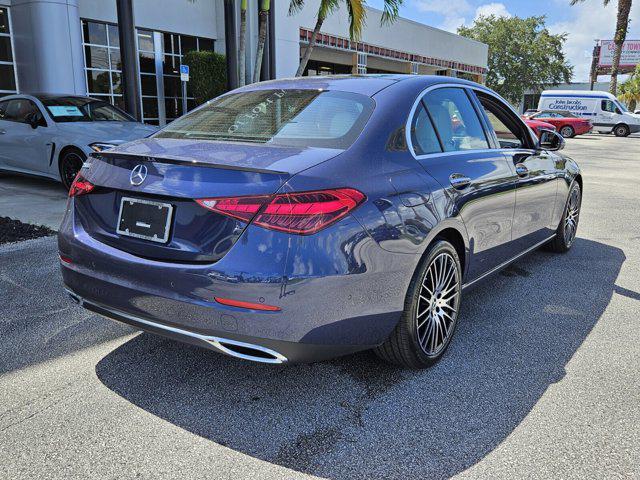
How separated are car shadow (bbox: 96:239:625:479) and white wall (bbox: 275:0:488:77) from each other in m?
18.5

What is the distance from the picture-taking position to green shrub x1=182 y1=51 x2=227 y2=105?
17.7 metres

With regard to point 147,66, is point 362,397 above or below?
below

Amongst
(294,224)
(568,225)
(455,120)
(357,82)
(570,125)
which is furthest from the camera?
(570,125)

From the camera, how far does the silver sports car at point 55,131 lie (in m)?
8.01

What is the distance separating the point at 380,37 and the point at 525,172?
24245 millimetres

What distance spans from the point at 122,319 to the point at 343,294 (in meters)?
1.10

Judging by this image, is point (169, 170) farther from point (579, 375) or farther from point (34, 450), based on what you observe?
point (579, 375)

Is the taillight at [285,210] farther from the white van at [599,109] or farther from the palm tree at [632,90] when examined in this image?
the palm tree at [632,90]

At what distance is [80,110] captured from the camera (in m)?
8.83

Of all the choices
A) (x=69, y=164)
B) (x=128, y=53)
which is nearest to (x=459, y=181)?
(x=69, y=164)

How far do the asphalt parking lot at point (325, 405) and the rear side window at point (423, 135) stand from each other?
1244mm

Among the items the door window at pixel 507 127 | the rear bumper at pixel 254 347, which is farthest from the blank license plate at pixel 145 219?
the door window at pixel 507 127

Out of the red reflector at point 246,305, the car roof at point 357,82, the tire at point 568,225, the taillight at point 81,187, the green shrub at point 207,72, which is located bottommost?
the tire at point 568,225

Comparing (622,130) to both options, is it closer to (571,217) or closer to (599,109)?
(599,109)
